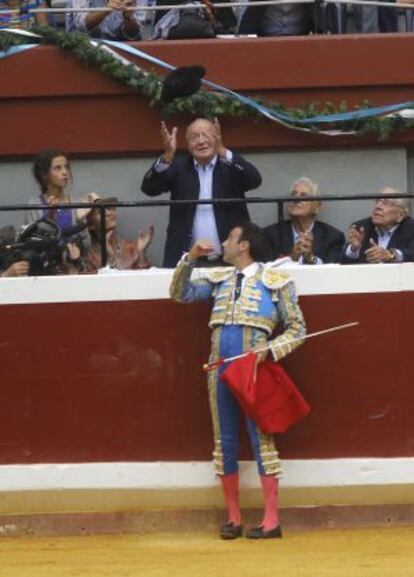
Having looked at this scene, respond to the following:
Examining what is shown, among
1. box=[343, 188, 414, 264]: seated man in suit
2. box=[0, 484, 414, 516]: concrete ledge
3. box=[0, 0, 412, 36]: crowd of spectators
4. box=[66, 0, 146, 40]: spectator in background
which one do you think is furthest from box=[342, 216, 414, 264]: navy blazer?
box=[66, 0, 146, 40]: spectator in background

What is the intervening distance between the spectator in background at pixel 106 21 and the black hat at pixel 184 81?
2.02ft

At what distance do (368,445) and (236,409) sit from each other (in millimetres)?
827

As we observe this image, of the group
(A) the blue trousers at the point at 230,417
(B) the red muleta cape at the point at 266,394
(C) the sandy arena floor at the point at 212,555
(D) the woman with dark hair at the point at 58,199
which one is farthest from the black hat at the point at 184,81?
(C) the sandy arena floor at the point at 212,555

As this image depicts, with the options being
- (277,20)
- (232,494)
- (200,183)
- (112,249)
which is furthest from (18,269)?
(277,20)

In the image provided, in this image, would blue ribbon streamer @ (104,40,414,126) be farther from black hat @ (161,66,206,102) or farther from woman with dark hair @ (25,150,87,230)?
woman with dark hair @ (25,150,87,230)

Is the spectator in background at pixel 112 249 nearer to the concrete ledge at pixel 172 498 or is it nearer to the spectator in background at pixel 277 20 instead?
the concrete ledge at pixel 172 498

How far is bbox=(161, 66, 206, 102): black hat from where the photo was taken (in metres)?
10.4

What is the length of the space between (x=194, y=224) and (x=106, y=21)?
1576 mm

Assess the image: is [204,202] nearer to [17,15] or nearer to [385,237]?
Result: [385,237]

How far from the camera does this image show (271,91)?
11141 mm

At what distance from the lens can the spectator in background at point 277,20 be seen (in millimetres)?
11219

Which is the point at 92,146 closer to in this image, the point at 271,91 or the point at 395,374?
the point at 271,91

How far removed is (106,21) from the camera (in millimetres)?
11133

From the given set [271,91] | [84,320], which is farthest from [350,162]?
[84,320]
